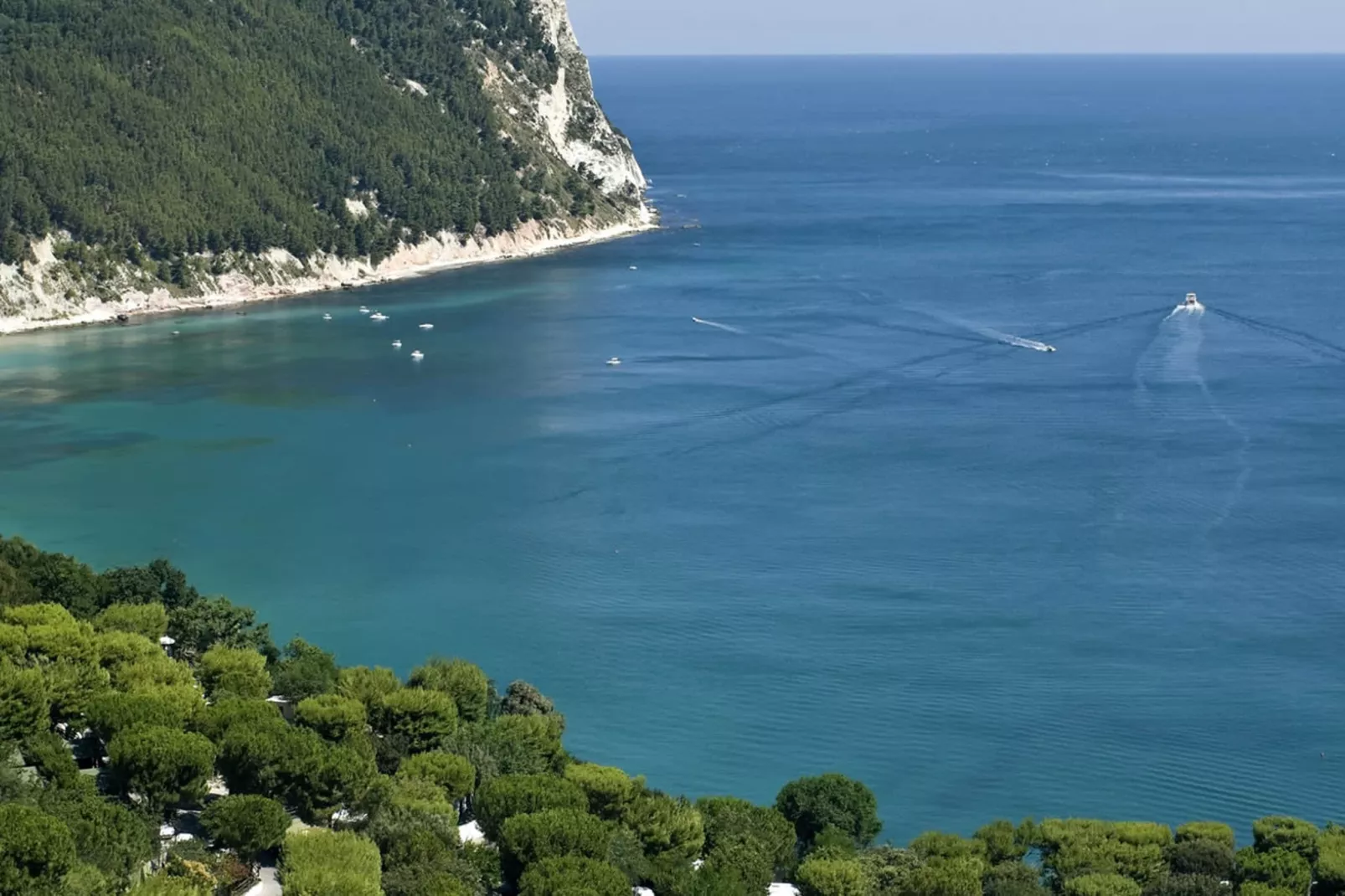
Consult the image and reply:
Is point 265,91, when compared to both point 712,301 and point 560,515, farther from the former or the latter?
point 560,515

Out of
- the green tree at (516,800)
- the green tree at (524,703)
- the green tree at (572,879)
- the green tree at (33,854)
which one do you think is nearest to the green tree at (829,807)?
the green tree at (516,800)

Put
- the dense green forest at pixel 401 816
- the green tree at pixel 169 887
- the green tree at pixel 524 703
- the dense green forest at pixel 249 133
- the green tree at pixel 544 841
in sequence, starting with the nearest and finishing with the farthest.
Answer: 1. the green tree at pixel 169 887
2. the dense green forest at pixel 401 816
3. the green tree at pixel 544 841
4. the green tree at pixel 524 703
5. the dense green forest at pixel 249 133

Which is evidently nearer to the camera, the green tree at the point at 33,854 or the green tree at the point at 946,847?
the green tree at the point at 33,854

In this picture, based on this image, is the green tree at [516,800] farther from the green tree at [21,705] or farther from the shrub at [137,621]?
the shrub at [137,621]

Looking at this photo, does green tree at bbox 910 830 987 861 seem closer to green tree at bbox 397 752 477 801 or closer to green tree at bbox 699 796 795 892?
green tree at bbox 699 796 795 892

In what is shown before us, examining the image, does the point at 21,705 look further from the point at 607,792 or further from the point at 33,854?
the point at 607,792

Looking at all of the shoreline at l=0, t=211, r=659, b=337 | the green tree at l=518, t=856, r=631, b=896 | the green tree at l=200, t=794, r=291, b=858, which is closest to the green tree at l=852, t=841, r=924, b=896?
the green tree at l=518, t=856, r=631, b=896
